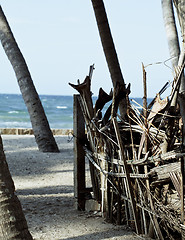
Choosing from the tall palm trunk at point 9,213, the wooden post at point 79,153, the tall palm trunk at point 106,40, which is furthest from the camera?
the tall palm trunk at point 106,40

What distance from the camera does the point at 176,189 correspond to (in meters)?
2.59

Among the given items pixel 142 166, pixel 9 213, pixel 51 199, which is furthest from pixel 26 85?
pixel 9 213

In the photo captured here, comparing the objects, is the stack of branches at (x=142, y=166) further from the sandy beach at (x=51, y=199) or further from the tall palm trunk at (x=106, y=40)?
the tall palm trunk at (x=106, y=40)

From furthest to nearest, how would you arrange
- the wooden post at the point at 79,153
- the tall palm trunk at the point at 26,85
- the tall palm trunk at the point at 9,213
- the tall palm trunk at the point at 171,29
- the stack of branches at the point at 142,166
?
the tall palm trunk at the point at 26,85 → the tall palm trunk at the point at 171,29 → the wooden post at the point at 79,153 → the stack of branches at the point at 142,166 → the tall palm trunk at the point at 9,213

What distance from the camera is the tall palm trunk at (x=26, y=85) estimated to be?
695cm

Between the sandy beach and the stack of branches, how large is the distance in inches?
7.7

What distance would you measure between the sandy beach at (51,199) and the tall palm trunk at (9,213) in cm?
106

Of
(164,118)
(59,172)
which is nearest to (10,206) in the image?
(164,118)

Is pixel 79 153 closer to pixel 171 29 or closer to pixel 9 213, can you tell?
pixel 9 213

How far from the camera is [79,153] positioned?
361 centimetres

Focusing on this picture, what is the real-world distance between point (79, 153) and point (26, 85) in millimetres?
3734

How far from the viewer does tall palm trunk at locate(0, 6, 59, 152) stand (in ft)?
22.8

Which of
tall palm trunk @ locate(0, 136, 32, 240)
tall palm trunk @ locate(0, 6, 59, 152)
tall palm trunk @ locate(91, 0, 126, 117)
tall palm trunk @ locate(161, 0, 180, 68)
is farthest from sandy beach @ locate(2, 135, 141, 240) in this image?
tall palm trunk @ locate(161, 0, 180, 68)

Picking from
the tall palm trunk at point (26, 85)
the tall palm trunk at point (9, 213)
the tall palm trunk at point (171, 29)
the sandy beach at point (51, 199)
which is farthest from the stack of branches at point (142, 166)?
the tall palm trunk at point (26, 85)
